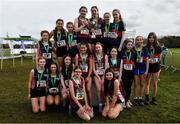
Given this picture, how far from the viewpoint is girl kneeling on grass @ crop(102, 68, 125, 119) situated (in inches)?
220

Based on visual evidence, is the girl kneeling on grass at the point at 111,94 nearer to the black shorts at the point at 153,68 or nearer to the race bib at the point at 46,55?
the black shorts at the point at 153,68

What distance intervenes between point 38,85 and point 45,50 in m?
0.85

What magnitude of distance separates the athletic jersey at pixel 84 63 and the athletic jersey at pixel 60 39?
0.62 meters

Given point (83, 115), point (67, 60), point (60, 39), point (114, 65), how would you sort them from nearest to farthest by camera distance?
point (83, 115)
point (67, 60)
point (114, 65)
point (60, 39)

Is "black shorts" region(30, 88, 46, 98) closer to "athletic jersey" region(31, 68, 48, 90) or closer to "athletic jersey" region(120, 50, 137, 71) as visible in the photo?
"athletic jersey" region(31, 68, 48, 90)

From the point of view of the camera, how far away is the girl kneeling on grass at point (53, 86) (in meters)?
6.00

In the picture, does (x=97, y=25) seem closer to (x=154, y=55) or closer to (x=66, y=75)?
(x=66, y=75)

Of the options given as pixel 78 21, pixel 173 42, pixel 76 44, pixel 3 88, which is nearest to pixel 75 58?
pixel 76 44

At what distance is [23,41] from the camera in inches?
846

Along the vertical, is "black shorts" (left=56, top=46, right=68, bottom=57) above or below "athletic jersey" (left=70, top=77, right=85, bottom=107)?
above

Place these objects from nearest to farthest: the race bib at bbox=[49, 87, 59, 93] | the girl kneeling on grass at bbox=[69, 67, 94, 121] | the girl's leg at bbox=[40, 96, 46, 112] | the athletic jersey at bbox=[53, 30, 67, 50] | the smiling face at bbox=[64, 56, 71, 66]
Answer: the girl kneeling on grass at bbox=[69, 67, 94, 121], the smiling face at bbox=[64, 56, 71, 66], the girl's leg at bbox=[40, 96, 46, 112], the race bib at bbox=[49, 87, 59, 93], the athletic jersey at bbox=[53, 30, 67, 50]

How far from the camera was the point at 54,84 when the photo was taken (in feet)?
19.7

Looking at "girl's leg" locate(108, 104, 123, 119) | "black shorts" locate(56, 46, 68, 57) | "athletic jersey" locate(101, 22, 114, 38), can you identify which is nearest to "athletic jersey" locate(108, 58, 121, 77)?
"athletic jersey" locate(101, 22, 114, 38)

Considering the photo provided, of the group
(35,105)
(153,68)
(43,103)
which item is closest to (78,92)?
(43,103)
